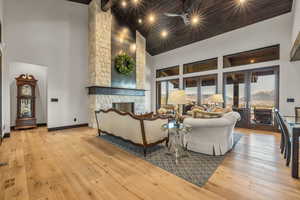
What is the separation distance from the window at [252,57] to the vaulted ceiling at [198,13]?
3.64 feet

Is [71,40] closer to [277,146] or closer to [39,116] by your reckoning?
[39,116]

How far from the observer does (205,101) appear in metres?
6.65

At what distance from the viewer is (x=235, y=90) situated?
5730mm

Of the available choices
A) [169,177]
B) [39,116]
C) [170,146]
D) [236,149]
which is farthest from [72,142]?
[236,149]

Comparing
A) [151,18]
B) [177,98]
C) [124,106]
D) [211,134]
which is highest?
[151,18]

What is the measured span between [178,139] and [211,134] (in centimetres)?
88

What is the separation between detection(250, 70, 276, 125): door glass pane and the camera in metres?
4.93

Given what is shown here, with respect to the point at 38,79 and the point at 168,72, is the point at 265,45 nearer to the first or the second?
the point at 168,72

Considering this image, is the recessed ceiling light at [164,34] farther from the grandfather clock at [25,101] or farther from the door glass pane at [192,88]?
the grandfather clock at [25,101]

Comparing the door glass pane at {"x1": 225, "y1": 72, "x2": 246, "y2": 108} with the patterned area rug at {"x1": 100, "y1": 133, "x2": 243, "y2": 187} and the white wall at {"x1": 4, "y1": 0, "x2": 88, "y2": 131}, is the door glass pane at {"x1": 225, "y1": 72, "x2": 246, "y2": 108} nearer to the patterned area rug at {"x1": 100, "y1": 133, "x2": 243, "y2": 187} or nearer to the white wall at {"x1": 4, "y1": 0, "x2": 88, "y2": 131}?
the patterned area rug at {"x1": 100, "y1": 133, "x2": 243, "y2": 187}

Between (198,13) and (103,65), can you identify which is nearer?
(198,13)

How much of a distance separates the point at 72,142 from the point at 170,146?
103 inches

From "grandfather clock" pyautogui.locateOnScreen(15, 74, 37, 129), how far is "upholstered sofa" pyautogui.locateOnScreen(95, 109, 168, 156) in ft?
12.2

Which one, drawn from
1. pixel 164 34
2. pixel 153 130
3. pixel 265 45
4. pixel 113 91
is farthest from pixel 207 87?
pixel 153 130
